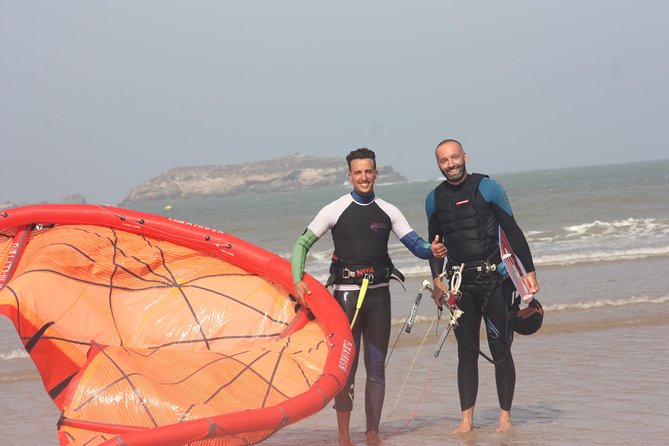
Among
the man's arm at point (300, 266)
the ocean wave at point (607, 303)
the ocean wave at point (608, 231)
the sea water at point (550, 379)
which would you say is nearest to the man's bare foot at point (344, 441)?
the sea water at point (550, 379)

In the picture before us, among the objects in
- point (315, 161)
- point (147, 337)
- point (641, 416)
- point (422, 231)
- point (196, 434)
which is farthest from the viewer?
point (315, 161)

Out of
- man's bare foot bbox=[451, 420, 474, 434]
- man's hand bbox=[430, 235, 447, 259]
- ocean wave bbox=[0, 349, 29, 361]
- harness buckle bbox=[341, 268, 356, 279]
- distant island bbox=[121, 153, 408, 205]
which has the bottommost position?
distant island bbox=[121, 153, 408, 205]

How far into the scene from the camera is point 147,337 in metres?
5.02

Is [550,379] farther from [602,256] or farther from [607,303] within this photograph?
[602,256]

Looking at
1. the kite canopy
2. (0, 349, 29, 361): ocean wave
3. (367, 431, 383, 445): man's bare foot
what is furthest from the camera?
(0, 349, 29, 361): ocean wave

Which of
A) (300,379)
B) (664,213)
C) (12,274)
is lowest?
(664,213)

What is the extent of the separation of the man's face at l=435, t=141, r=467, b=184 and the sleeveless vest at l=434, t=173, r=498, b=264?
0.27 feet

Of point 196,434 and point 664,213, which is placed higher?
point 196,434

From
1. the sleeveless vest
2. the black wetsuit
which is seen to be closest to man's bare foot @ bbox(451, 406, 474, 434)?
the black wetsuit

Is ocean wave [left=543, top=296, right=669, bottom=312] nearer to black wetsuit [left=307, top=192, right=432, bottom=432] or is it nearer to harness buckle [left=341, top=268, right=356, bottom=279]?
black wetsuit [left=307, top=192, right=432, bottom=432]

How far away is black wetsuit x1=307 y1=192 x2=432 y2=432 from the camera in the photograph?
5.02 m

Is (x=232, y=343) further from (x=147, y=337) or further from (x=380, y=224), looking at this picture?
(x=380, y=224)

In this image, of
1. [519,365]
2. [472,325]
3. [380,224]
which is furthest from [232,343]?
[519,365]

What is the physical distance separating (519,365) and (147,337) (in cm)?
375
